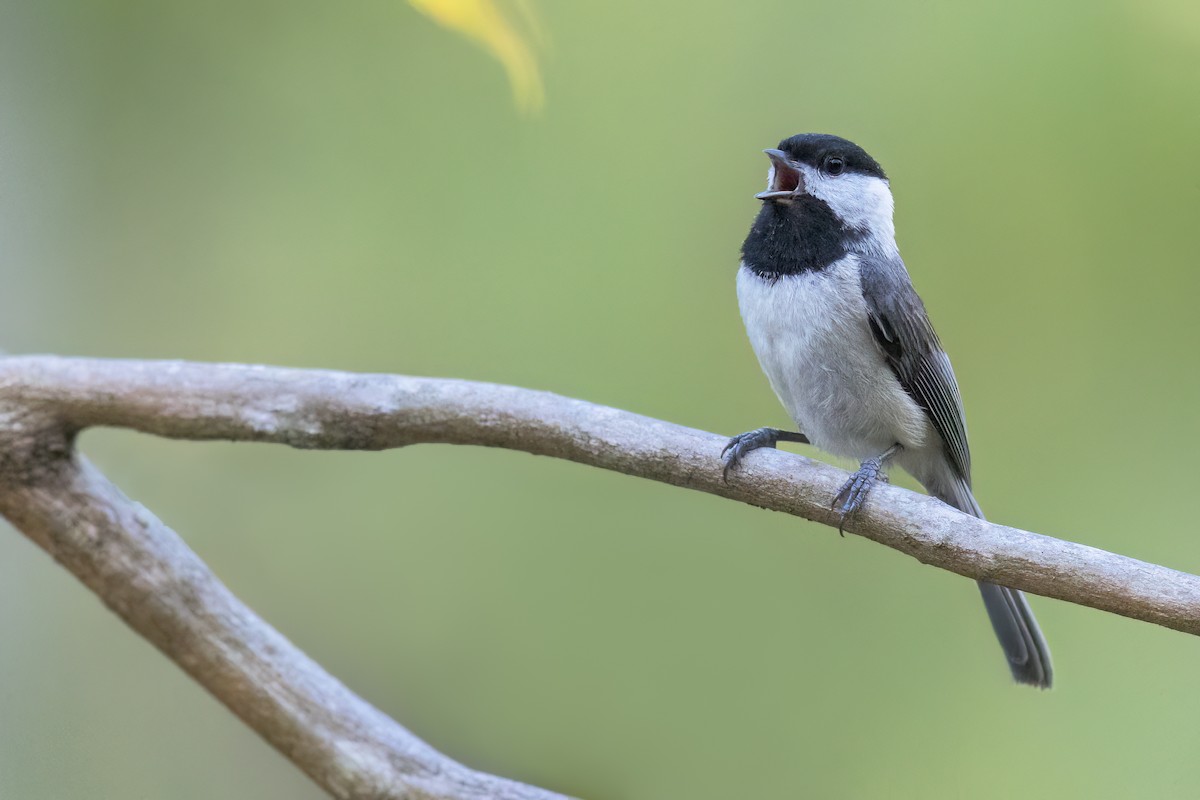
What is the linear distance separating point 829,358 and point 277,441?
830 millimetres

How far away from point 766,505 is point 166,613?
880 millimetres

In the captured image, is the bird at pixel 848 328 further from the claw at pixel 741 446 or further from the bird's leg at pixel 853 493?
the bird's leg at pixel 853 493

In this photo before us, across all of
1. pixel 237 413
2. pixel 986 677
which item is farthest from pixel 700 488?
pixel 986 677

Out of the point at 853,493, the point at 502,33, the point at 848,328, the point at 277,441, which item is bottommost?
the point at 853,493

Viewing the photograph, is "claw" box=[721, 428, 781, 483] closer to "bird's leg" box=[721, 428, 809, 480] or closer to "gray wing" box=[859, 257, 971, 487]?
"bird's leg" box=[721, 428, 809, 480]

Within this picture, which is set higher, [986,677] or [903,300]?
[903,300]

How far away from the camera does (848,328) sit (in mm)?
1501

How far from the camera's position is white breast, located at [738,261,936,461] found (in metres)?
1.50

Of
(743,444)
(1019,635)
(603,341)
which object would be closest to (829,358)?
(743,444)

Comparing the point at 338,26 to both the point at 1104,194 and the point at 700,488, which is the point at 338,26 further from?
the point at 1104,194

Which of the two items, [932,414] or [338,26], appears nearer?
[932,414]

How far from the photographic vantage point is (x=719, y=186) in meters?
2.07

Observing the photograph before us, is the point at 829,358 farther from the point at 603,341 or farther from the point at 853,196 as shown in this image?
the point at 603,341

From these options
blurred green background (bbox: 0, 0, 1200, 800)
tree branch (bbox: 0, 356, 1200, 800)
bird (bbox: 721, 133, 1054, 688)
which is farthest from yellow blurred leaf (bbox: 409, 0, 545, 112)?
tree branch (bbox: 0, 356, 1200, 800)
